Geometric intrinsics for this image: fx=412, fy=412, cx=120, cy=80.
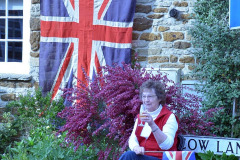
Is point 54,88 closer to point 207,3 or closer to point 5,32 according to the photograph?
point 5,32

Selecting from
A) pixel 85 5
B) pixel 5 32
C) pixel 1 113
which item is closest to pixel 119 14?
pixel 85 5

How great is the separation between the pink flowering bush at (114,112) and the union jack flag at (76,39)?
168cm

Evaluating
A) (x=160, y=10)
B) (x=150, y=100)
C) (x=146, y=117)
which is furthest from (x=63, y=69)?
(x=146, y=117)

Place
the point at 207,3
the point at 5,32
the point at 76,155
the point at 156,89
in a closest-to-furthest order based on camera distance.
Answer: the point at 156,89 < the point at 76,155 < the point at 207,3 < the point at 5,32

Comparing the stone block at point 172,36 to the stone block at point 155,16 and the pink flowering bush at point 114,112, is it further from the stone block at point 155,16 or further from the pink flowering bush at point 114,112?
the pink flowering bush at point 114,112

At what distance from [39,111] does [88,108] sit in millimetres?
1855

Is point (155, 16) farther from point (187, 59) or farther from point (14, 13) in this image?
point (14, 13)

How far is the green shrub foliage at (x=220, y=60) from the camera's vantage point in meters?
5.80

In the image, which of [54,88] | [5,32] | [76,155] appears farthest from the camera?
[5,32]

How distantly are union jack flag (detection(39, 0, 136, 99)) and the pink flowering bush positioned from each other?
5.50 ft

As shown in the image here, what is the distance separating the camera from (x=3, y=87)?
22.6 feet

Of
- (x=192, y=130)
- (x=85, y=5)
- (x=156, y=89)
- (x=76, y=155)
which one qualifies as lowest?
(x=76, y=155)

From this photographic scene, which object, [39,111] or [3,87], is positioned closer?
[39,111]

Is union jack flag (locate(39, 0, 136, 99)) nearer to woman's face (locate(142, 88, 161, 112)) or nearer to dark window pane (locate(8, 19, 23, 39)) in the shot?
dark window pane (locate(8, 19, 23, 39))
